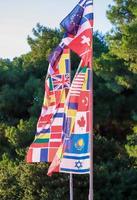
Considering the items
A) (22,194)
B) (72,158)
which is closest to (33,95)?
(22,194)

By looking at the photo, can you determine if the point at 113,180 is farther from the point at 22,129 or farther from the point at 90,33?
the point at 90,33

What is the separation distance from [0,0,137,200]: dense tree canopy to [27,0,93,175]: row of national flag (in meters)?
4.53

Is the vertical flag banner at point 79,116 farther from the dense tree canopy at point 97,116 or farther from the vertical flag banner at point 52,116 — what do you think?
the dense tree canopy at point 97,116

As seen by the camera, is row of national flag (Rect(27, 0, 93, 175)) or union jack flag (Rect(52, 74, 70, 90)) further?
union jack flag (Rect(52, 74, 70, 90))

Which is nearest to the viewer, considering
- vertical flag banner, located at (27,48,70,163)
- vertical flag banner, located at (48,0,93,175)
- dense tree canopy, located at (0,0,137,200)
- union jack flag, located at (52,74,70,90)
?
vertical flag banner, located at (48,0,93,175)

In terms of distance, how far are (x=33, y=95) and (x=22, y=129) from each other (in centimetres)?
674

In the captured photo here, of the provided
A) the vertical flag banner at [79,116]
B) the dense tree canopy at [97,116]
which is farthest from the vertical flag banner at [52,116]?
the dense tree canopy at [97,116]

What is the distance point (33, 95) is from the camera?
28.9 meters

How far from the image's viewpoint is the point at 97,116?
84.7 ft

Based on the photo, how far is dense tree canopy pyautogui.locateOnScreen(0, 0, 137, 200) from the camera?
17.6 metres

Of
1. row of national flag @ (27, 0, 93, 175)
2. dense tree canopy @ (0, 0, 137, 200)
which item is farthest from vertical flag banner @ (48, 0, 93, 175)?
dense tree canopy @ (0, 0, 137, 200)

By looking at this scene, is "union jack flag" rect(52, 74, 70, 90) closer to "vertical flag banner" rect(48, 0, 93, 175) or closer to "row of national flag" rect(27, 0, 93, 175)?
"row of national flag" rect(27, 0, 93, 175)

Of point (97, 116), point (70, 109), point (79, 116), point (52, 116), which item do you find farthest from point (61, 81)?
point (97, 116)

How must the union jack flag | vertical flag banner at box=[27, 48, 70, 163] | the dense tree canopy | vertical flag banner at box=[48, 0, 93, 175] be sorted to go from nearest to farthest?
vertical flag banner at box=[48, 0, 93, 175]
vertical flag banner at box=[27, 48, 70, 163]
the union jack flag
the dense tree canopy
